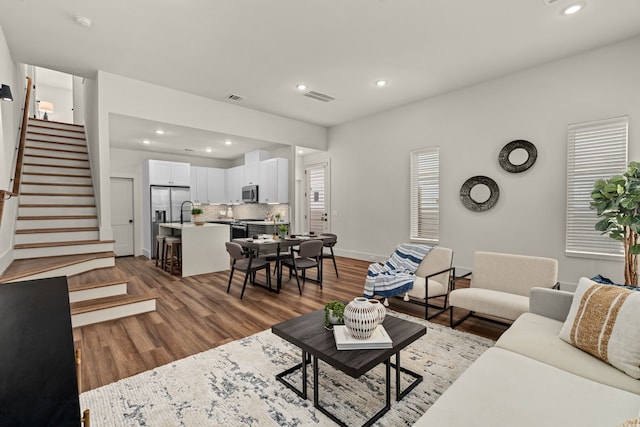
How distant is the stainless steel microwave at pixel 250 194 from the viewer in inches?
295

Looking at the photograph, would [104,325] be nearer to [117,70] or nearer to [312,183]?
[117,70]

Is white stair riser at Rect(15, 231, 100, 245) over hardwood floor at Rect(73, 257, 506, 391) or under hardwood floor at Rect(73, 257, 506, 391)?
over

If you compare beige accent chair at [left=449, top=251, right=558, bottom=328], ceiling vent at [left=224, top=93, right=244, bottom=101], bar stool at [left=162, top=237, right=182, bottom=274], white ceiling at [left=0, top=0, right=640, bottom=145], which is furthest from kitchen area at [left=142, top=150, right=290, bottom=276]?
beige accent chair at [left=449, top=251, right=558, bottom=328]

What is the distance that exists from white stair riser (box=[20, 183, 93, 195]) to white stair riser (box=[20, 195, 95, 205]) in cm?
19

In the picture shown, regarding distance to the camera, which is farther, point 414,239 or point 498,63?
point 414,239

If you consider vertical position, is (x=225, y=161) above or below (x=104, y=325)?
above

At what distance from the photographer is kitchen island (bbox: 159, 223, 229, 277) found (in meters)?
5.23

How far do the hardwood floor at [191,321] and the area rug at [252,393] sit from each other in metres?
0.24

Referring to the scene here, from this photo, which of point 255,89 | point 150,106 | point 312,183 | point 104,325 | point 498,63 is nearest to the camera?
point 104,325

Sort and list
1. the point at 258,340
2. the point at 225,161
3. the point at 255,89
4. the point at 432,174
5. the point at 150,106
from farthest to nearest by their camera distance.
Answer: the point at 225,161, the point at 432,174, the point at 255,89, the point at 150,106, the point at 258,340

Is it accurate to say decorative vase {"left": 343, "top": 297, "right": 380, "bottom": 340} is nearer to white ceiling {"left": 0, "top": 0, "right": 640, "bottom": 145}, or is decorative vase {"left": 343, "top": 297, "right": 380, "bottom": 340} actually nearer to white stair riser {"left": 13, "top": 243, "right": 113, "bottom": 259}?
white ceiling {"left": 0, "top": 0, "right": 640, "bottom": 145}

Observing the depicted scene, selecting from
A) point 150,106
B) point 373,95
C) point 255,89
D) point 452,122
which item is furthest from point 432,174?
point 150,106

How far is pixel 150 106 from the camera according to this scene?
4.73 m

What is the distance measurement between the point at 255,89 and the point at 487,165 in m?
3.96
